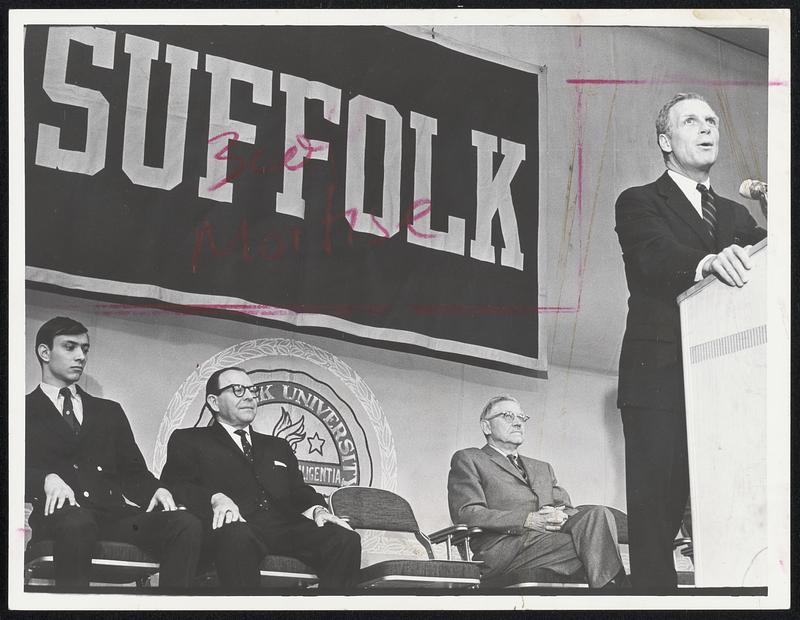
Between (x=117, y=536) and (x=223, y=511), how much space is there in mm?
452

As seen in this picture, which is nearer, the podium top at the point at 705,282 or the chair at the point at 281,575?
the chair at the point at 281,575

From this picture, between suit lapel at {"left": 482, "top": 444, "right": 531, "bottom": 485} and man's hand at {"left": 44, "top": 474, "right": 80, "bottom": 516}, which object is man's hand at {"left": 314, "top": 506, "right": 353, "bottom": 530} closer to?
suit lapel at {"left": 482, "top": 444, "right": 531, "bottom": 485}

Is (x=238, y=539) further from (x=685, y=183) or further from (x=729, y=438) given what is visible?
(x=685, y=183)

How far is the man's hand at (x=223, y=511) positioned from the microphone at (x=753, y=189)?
8.86 feet

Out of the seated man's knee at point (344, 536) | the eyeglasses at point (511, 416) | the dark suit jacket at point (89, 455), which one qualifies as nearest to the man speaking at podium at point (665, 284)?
the eyeglasses at point (511, 416)

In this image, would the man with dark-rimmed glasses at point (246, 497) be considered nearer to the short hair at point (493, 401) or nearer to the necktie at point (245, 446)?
the necktie at point (245, 446)

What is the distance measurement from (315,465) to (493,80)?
1963mm

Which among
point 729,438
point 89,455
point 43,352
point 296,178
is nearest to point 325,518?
point 89,455

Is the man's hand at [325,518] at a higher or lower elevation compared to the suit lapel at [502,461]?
lower

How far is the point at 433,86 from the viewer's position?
19.8ft

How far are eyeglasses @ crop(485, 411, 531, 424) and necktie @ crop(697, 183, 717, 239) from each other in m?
1.18

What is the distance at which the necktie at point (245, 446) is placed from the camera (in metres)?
5.70

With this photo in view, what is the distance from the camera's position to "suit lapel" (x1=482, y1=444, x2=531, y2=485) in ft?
19.1

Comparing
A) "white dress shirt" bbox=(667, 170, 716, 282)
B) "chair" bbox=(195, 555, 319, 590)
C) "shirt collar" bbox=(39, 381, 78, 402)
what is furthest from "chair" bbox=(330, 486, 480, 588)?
"white dress shirt" bbox=(667, 170, 716, 282)
